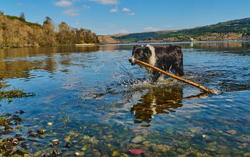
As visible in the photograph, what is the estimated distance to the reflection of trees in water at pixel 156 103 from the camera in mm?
→ 6344

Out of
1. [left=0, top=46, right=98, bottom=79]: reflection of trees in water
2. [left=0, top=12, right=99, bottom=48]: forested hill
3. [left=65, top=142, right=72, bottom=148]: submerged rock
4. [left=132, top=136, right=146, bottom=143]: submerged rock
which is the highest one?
[left=0, top=12, right=99, bottom=48]: forested hill

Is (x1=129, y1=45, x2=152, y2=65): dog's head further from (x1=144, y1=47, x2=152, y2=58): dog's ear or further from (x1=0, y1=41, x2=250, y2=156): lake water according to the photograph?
(x1=0, y1=41, x2=250, y2=156): lake water

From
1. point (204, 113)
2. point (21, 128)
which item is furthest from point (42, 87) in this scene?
point (204, 113)

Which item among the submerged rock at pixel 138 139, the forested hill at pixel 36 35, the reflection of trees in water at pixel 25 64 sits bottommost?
the submerged rock at pixel 138 139

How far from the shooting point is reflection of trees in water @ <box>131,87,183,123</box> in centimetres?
634

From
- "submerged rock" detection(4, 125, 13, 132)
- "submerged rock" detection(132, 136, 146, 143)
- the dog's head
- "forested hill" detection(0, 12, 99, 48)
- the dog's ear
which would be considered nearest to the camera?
"submerged rock" detection(132, 136, 146, 143)

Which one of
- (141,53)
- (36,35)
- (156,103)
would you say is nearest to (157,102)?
(156,103)

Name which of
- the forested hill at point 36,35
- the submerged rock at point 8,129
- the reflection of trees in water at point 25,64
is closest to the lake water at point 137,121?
the submerged rock at point 8,129

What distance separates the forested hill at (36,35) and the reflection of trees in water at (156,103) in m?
85.1

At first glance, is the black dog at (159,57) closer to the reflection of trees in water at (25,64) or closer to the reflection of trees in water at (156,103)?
the reflection of trees in water at (156,103)

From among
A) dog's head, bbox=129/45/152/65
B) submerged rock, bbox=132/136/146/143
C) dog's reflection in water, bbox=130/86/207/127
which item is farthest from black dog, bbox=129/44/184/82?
submerged rock, bbox=132/136/146/143

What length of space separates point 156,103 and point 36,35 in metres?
114

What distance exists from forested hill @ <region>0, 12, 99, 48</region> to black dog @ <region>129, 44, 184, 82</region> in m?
83.3

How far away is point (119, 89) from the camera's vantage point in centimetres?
984
